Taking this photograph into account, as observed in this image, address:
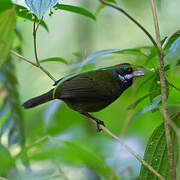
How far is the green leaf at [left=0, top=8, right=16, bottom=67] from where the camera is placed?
1.75 m

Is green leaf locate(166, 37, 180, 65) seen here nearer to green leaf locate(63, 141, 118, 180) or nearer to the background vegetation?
the background vegetation

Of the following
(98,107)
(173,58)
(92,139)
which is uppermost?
(173,58)

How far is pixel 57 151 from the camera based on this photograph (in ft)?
4.54

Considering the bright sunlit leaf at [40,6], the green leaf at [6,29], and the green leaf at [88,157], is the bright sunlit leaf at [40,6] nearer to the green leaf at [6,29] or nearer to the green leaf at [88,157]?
the green leaf at [6,29]

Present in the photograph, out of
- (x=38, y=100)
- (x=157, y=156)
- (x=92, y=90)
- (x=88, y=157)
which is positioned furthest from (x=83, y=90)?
(x=88, y=157)

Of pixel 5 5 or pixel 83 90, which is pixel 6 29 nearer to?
pixel 5 5

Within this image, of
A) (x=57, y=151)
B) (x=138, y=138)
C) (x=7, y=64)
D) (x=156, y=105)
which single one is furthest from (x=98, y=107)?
(x=57, y=151)

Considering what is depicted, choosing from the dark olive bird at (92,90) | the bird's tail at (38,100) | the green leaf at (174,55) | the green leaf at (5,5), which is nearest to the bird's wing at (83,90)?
the dark olive bird at (92,90)

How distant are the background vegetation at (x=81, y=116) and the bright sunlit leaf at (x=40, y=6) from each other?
→ 0.71 ft

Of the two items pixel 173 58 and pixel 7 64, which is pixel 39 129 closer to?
pixel 7 64

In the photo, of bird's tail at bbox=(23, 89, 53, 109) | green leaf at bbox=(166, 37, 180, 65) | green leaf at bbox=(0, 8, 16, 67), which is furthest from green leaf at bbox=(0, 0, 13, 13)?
bird's tail at bbox=(23, 89, 53, 109)

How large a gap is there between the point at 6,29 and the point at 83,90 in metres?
1.53

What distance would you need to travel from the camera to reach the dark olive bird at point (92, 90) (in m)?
3.10

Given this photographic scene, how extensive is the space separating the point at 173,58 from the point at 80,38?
378 centimetres
